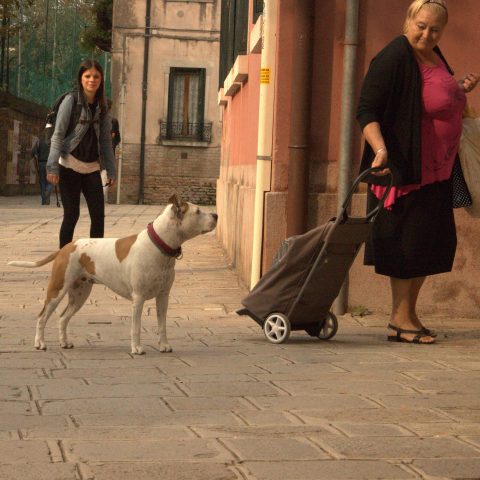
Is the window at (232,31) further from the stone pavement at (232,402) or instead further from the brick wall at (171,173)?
the brick wall at (171,173)

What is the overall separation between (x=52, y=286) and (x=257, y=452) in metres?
3.03

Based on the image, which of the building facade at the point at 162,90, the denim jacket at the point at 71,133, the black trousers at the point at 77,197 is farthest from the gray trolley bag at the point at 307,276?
the building facade at the point at 162,90

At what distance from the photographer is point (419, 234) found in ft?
Result: 26.3

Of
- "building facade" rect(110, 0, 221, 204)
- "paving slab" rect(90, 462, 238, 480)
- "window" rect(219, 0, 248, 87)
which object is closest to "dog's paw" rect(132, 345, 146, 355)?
"paving slab" rect(90, 462, 238, 480)

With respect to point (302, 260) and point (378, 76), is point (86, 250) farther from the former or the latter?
point (378, 76)

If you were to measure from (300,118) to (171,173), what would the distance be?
30.2m

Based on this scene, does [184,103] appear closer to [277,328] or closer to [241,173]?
[241,173]

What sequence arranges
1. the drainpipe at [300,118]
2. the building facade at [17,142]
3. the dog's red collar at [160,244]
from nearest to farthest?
the dog's red collar at [160,244] → the drainpipe at [300,118] → the building facade at [17,142]

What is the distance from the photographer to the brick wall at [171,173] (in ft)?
128

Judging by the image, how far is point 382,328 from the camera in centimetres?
880

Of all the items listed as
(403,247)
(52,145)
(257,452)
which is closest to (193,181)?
(52,145)

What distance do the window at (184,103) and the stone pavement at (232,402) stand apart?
29.7 metres

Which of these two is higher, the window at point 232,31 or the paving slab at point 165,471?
the window at point 232,31

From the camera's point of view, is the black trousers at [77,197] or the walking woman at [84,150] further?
the black trousers at [77,197]
